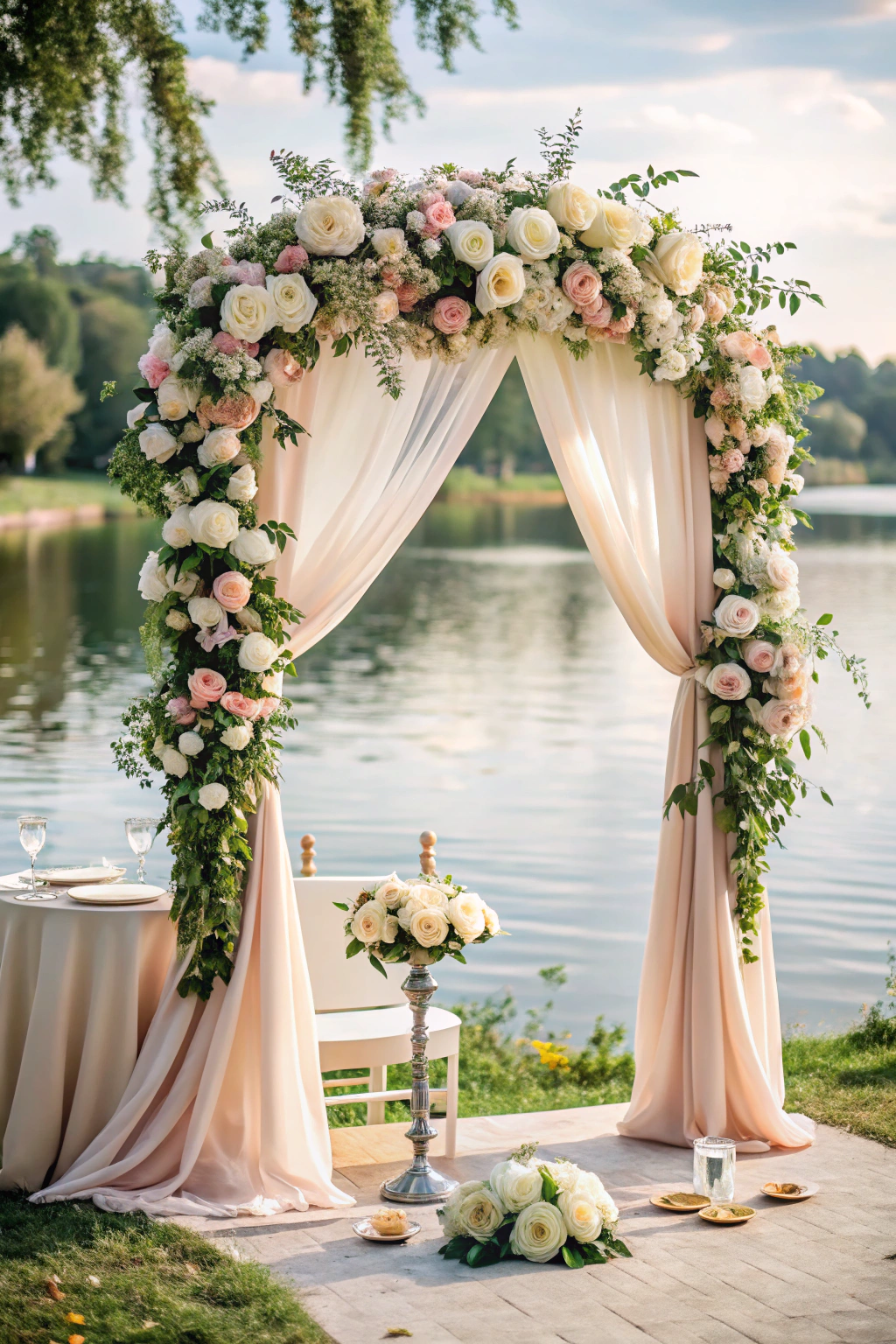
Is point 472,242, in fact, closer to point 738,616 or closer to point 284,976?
point 738,616

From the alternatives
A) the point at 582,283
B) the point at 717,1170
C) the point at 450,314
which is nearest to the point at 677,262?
the point at 582,283

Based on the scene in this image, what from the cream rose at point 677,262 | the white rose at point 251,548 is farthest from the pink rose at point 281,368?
the cream rose at point 677,262

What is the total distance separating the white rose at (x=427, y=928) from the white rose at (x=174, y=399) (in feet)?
4.82

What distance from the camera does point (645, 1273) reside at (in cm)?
350

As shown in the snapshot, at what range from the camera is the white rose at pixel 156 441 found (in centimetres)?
402

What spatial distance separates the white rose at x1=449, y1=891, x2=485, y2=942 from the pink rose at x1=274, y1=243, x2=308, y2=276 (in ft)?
5.73

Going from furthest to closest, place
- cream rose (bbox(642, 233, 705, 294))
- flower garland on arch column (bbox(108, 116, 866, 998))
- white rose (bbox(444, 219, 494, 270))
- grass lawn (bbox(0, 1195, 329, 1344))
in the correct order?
1. cream rose (bbox(642, 233, 705, 294))
2. white rose (bbox(444, 219, 494, 270))
3. flower garland on arch column (bbox(108, 116, 866, 998))
4. grass lawn (bbox(0, 1195, 329, 1344))

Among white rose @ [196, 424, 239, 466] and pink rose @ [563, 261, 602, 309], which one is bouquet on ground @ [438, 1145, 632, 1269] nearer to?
white rose @ [196, 424, 239, 466]

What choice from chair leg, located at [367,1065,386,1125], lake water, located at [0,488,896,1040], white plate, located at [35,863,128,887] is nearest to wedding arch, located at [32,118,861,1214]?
white plate, located at [35,863,128,887]

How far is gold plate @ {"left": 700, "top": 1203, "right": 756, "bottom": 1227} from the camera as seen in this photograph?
3.81m

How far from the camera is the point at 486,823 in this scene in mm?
11922

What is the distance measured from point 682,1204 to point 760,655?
1.58m

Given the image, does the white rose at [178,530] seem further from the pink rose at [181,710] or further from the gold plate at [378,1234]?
the gold plate at [378,1234]

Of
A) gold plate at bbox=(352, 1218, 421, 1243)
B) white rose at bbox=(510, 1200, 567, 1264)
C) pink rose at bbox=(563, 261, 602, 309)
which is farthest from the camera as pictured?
pink rose at bbox=(563, 261, 602, 309)
